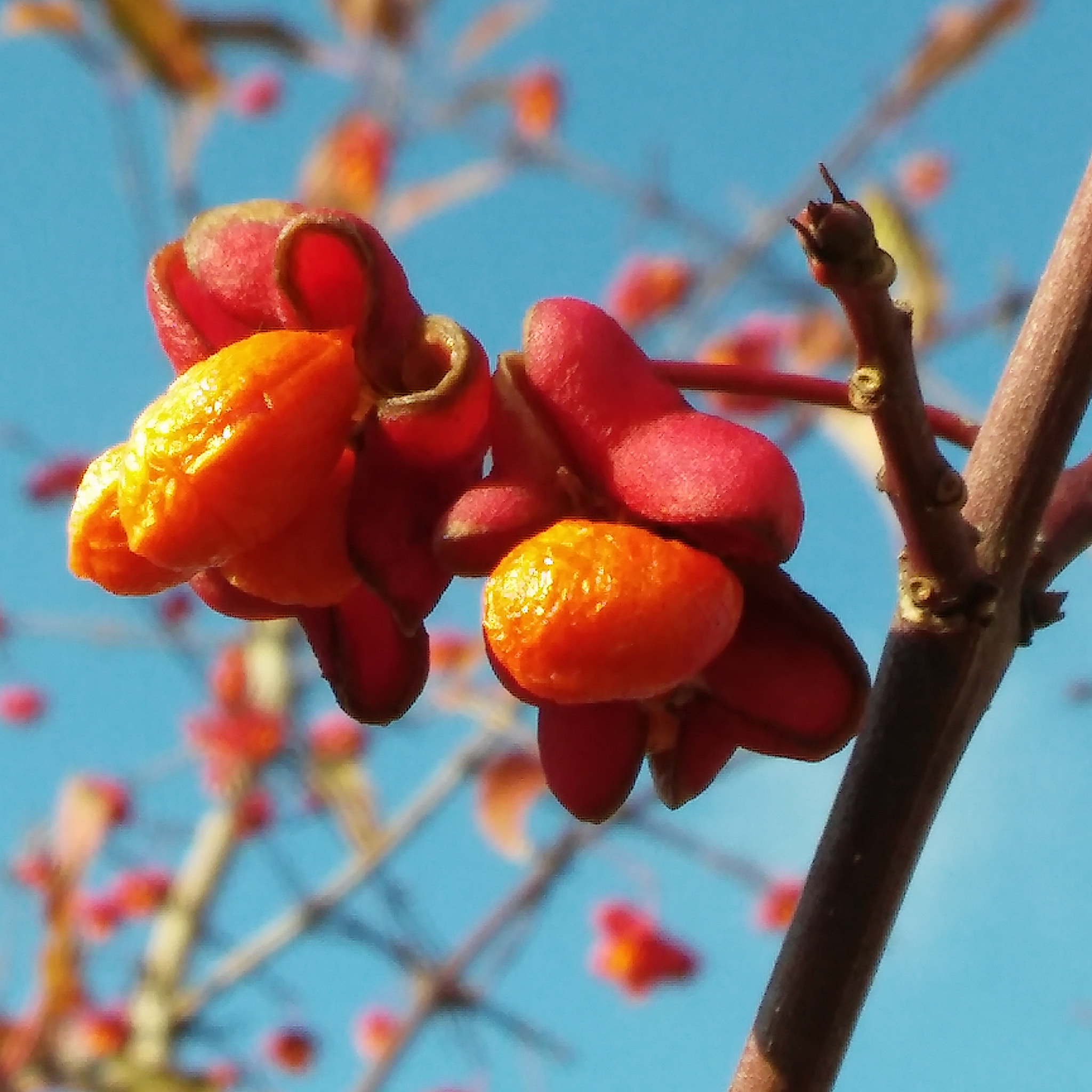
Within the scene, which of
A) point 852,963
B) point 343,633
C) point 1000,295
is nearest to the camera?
point 852,963

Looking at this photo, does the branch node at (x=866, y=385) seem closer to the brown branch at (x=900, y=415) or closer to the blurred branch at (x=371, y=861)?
the brown branch at (x=900, y=415)

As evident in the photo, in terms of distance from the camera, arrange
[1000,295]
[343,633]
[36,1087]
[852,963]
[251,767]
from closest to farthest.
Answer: [852,963] → [343,633] → [1000,295] → [36,1087] → [251,767]

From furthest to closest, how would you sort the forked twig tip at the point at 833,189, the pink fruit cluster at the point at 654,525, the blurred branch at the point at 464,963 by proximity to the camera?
the blurred branch at the point at 464,963 → the pink fruit cluster at the point at 654,525 → the forked twig tip at the point at 833,189

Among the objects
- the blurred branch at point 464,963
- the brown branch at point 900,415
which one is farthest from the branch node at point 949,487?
the blurred branch at point 464,963

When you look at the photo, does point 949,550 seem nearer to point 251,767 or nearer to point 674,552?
point 674,552

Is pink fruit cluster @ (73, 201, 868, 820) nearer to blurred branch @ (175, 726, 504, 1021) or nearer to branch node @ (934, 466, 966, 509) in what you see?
branch node @ (934, 466, 966, 509)

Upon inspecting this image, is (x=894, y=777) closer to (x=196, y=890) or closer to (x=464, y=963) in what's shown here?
(x=464, y=963)

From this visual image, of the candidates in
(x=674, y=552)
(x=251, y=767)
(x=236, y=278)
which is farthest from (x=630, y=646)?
(x=251, y=767)
